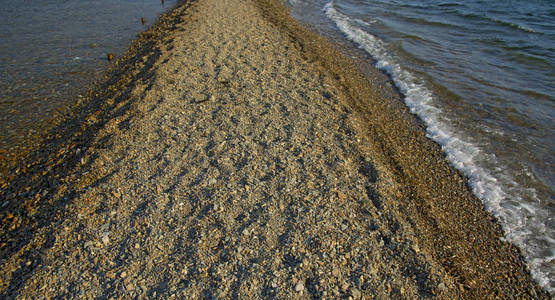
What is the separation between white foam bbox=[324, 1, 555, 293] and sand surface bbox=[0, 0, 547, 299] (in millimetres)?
258

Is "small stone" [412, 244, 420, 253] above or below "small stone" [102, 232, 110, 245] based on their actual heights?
above

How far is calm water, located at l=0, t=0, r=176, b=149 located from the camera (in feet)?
30.0

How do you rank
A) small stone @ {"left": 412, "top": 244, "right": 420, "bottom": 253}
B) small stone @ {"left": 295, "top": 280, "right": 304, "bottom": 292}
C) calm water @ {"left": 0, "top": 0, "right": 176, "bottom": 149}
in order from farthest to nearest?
calm water @ {"left": 0, "top": 0, "right": 176, "bottom": 149}, small stone @ {"left": 412, "top": 244, "right": 420, "bottom": 253}, small stone @ {"left": 295, "top": 280, "right": 304, "bottom": 292}

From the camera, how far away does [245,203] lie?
522cm

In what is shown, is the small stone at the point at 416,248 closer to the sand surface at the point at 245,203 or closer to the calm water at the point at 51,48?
the sand surface at the point at 245,203

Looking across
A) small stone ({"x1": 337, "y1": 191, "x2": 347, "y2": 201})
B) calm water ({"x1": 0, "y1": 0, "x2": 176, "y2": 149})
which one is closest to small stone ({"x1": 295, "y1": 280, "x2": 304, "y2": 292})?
small stone ({"x1": 337, "y1": 191, "x2": 347, "y2": 201})

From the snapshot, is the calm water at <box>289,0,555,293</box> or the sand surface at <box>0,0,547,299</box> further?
the calm water at <box>289,0,555,293</box>

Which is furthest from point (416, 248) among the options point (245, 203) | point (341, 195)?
point (245, 203)

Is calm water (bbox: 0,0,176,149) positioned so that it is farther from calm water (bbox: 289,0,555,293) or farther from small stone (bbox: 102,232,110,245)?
calm water (bbox: 289,0,555,293)

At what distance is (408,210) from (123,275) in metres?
4.53

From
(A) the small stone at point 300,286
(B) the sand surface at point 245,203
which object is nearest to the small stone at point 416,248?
(B) the sand surface at point 245,203

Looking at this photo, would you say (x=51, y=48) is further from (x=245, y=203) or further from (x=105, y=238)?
(x=245, y=203)

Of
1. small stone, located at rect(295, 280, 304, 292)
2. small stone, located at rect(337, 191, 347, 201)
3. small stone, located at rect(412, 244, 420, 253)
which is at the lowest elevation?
small stone, located at rect(295, 280, 304, 292)

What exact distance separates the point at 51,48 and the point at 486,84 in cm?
1641
